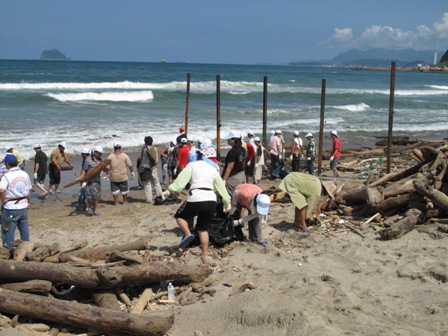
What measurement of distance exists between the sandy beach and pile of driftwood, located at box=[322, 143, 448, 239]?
41cm

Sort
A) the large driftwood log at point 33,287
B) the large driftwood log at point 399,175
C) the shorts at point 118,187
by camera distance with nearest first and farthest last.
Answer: the large driftwood log at point 33,287 → the large driftwood log at point 399,175 → the shorts at point 118,187

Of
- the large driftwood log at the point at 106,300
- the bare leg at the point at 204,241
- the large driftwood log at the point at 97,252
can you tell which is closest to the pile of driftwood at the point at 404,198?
the bare leg at the point at 204,241

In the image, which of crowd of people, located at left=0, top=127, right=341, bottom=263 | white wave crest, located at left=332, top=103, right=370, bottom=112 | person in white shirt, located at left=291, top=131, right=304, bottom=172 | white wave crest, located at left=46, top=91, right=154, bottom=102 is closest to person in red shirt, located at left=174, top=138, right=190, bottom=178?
crowd of people, located at left=0, top=127, right=341, bottom=263

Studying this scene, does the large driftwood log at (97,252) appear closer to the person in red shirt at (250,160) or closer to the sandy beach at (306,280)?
the sandy beach at (306,280)

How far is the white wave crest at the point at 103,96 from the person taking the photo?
117ft

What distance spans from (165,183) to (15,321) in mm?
8840

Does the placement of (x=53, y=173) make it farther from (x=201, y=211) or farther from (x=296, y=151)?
(x=201, y=211)

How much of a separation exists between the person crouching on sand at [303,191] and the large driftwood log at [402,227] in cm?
118

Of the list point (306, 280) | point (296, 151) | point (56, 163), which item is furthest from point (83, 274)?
point (296, 151)

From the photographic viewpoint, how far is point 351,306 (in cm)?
597

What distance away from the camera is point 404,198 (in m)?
9.22

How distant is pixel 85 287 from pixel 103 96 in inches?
1353

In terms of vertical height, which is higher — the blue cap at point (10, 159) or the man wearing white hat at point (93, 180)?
the blue cap at point (10, 159)

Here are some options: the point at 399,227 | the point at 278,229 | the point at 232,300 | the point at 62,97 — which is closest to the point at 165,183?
the point at 278,229
